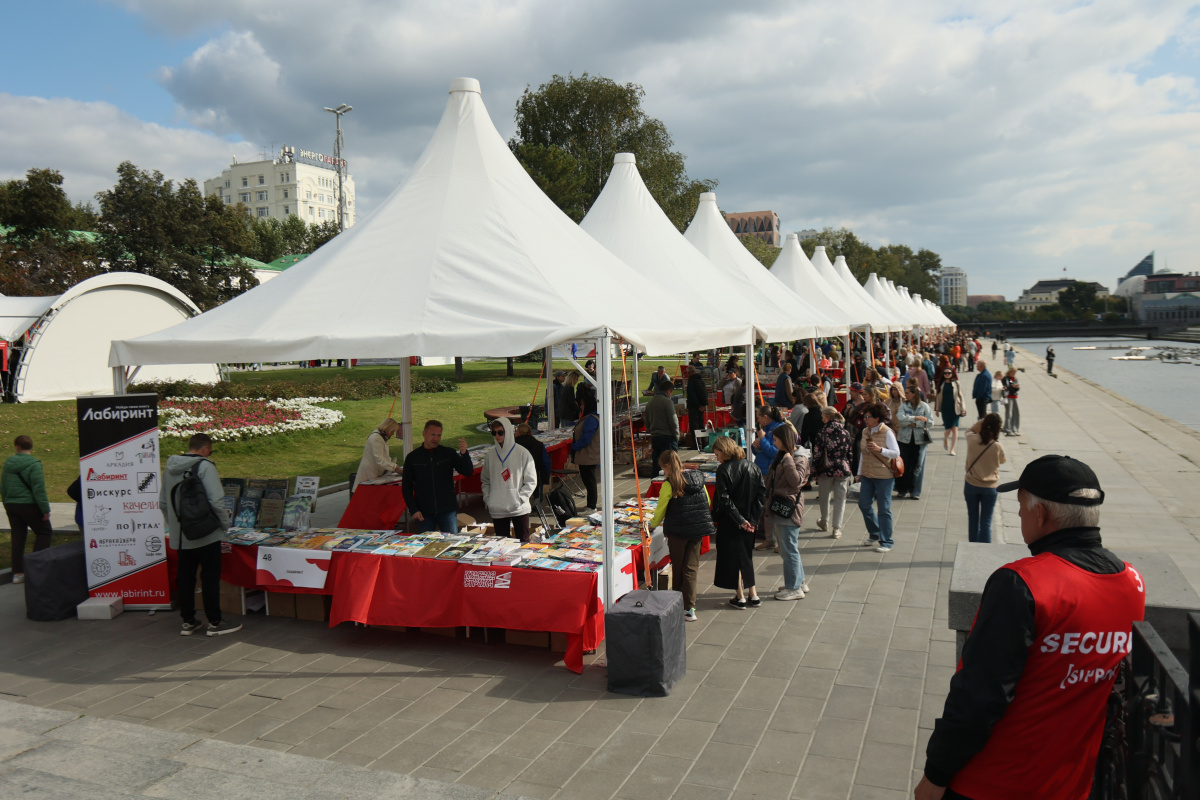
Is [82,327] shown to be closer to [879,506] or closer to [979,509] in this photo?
[879,506]

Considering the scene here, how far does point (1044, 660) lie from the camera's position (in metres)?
2.38

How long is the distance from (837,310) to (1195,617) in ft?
68.1

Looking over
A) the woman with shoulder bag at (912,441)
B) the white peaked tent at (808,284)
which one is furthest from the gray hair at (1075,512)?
the white peaked tent at (808,284)

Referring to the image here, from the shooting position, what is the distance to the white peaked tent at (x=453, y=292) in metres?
6.89

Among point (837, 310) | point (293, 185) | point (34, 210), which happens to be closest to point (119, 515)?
point (837, 310)

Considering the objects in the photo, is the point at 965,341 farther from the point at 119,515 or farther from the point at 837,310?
the point at 119,515

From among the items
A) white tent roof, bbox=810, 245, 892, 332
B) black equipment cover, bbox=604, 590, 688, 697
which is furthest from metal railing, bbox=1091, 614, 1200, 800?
white tent roof, bbox=810, 245, 892, 332

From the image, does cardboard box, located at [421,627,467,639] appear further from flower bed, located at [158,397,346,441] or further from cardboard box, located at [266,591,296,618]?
flower bed, located at [158,397,346,441]

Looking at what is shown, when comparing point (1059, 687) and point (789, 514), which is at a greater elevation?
point (1059, 687)

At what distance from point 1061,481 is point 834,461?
7.23 m

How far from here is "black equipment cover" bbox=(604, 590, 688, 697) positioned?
567 centimetres

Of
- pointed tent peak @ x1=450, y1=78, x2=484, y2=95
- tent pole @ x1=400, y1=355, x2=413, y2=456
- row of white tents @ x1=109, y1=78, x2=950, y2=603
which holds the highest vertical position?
pointed tent peak @ x1=450, y1=78, x2=484, y2=95

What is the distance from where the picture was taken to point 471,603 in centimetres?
662

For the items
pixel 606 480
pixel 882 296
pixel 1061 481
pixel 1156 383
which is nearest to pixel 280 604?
pixel 606 480
